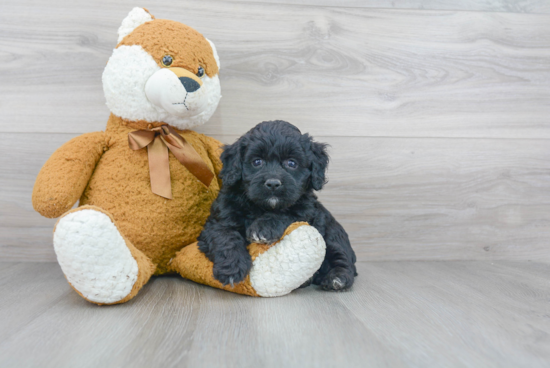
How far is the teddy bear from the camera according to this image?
43.8 inches

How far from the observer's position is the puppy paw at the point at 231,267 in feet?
3.58

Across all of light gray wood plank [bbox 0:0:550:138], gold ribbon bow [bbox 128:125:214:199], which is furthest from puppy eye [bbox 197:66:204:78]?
light gray wood plank [bbox 0:0:550:138]

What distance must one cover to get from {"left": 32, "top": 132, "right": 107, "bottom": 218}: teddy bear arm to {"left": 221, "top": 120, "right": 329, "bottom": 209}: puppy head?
40 cm

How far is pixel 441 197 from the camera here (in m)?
1.76

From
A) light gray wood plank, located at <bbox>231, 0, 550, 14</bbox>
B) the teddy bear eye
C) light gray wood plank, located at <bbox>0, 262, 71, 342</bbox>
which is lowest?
light gray wood plank, located at <bbox>0, 262, 71, 342</bbox>

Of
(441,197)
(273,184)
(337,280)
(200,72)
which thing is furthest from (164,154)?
(441,197)

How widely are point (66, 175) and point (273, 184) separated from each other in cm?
57

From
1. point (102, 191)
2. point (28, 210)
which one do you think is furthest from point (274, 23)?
point (28, 210)

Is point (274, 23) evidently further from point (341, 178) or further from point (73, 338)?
point (73, 338)

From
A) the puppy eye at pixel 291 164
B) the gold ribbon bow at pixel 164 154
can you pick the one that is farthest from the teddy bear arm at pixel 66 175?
the puppy eye at pixel 291 164

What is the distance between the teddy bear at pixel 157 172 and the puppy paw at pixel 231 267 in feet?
0.08

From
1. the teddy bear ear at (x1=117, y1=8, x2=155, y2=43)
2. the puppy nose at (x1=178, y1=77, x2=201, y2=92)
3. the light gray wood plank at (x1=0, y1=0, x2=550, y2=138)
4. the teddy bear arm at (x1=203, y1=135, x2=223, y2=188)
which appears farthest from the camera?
the light gray wood plank at (x1=0, y1=0, x2=550, y2=138)

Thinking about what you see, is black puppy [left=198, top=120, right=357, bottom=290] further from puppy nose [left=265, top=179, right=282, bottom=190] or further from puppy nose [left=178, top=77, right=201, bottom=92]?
puppy nose [left=178, top=77, right=201, bottom=92]

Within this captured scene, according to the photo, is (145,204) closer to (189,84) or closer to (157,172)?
(157,172)
